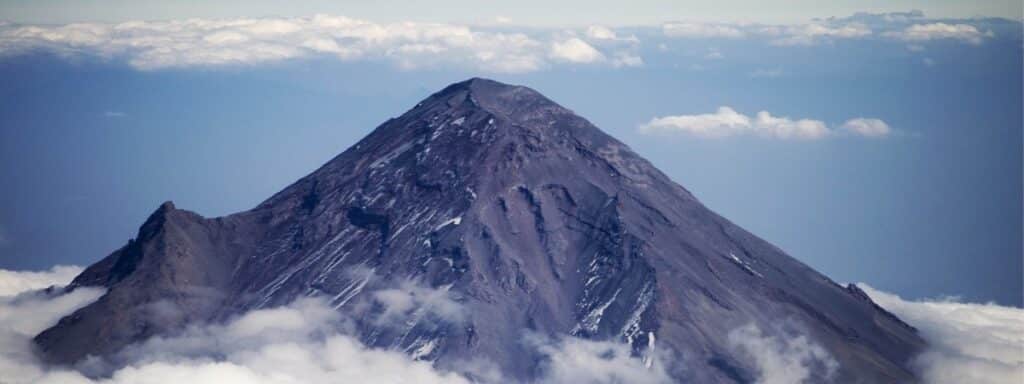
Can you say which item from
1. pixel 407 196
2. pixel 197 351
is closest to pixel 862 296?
pixel 407 196

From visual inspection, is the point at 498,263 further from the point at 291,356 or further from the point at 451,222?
the point at 291,356

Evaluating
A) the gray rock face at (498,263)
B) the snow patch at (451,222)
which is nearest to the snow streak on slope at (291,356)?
the gray rock face at (498,263)

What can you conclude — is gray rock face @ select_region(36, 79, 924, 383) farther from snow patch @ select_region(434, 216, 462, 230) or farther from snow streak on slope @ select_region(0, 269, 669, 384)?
snow streak on slope @ select_region(0, 269, 669, 384)

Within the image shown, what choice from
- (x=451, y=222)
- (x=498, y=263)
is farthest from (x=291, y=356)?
(x=498, y=263)

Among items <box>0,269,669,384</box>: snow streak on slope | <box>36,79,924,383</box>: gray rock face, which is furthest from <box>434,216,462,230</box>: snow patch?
<box>0,269,669,384</box>: snow streak on slope

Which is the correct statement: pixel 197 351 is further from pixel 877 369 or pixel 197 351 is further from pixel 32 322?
pixel 877 369

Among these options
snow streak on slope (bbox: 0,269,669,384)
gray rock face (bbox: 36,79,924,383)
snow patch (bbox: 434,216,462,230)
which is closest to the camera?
snow streak on slope (bbox: 0,269,669,384)

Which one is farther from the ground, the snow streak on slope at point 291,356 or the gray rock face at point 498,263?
the gray rock face at point 498,263

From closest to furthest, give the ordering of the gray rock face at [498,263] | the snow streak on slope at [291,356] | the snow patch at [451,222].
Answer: the snow streak on slope at [291,356], the gray rock face at [498,263], the snow patch at [451,222]

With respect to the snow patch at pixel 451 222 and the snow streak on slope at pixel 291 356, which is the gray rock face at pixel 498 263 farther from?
the snow streak on slope at pixel 291 356
